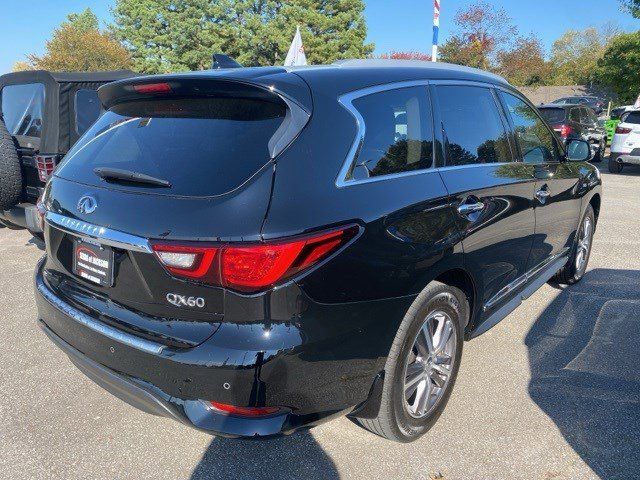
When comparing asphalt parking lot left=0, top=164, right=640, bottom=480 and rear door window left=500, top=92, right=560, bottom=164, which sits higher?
rear door window left=500, top=92, right=560, bottom=164

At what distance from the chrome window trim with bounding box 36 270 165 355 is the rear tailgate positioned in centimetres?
3

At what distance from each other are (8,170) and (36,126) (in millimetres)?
1028

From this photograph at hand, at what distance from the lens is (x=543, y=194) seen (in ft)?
12.2

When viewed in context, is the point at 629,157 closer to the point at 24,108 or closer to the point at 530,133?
the point at 530,133

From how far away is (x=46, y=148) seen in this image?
17.7ft

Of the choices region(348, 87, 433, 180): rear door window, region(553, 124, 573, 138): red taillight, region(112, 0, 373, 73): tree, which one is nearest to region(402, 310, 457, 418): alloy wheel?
region(348, 87, 433, 180): rear door window

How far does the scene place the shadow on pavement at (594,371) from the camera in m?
2.64

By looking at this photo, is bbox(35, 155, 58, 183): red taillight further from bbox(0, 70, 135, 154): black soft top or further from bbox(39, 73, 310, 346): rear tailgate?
bbox(39, 73, 310, 346): rear tailgate

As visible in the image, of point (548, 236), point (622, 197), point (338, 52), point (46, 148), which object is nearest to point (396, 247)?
point (548, 236)

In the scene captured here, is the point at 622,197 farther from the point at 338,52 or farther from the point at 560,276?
the point at 338,52

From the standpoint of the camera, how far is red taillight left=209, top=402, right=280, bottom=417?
1.96 metres

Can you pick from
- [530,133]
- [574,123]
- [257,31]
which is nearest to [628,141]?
[574,123]

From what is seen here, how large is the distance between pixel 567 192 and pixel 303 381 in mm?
3093

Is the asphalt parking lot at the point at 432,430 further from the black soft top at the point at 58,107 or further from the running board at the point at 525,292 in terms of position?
the black soft top at the point at 58,107
